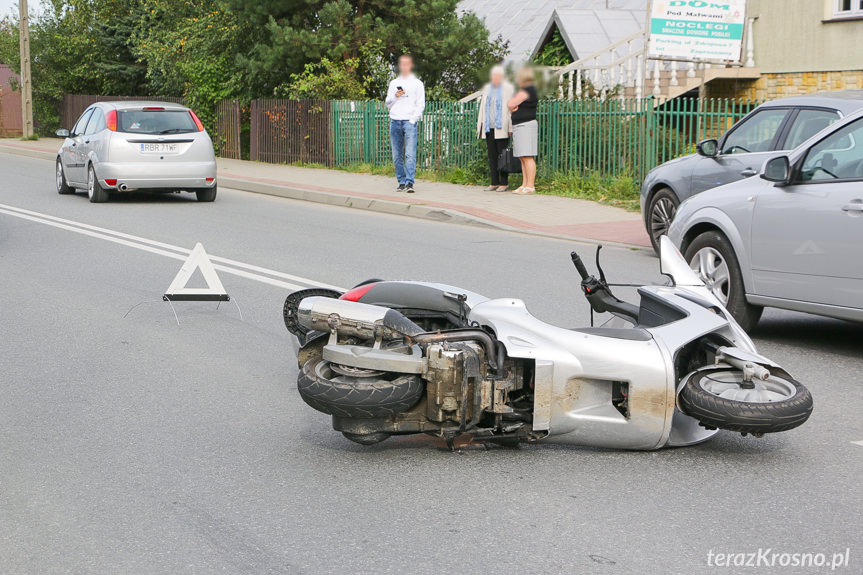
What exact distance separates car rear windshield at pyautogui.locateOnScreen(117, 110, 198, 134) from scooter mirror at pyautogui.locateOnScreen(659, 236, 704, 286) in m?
12.7

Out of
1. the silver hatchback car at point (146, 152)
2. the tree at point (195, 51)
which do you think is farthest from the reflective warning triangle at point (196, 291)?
the tree at point (195, 51)

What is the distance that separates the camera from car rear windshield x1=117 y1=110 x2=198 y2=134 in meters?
17.1

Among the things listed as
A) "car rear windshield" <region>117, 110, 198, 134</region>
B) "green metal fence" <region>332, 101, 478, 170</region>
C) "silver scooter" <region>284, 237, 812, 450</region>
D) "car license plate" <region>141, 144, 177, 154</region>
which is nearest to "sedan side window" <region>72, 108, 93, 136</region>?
"car rear windshield" <region>117, 110, 198, 134</region>

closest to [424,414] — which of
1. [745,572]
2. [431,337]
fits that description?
[431,337]

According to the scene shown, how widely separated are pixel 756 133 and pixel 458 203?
6.60m

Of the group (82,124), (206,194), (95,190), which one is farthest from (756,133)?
(82,124)

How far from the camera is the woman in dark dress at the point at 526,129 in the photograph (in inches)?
703

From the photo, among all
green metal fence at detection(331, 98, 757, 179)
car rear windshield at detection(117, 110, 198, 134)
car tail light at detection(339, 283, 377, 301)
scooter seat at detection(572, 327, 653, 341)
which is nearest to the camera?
scooter seat at detection(572, 327, 653, 341)

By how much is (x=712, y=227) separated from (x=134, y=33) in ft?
106

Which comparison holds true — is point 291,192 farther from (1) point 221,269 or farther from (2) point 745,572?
(2) point 745,572

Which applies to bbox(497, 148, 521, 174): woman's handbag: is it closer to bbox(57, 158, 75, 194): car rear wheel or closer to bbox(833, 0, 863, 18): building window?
bbox(833, 0, 863, 18): building window

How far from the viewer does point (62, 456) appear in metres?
5.17

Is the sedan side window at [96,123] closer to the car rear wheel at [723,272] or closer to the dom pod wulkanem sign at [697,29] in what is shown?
the dom pod wulkanem sign at [697,29]

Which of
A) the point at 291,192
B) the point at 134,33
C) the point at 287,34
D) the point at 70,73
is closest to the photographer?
the point at 291,192
